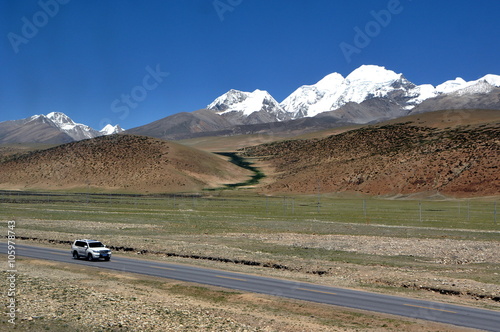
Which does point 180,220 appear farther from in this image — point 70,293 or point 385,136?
point 385,136

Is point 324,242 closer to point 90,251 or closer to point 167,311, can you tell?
point 90,251

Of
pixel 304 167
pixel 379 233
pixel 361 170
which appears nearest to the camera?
pixel 379 233

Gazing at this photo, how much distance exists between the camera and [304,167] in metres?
186

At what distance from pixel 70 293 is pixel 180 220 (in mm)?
50287

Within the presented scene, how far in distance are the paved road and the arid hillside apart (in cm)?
10195

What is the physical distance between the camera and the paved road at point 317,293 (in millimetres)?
20375

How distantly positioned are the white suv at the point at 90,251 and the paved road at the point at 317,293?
0.49 m

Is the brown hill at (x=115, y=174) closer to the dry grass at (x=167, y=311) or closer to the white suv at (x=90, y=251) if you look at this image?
the white suv at (x=90, y=251)

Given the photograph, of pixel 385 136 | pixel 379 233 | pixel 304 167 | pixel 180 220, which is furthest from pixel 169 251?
pixel 385 136

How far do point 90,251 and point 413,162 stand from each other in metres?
124

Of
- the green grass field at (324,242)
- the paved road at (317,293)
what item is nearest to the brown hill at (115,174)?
the green grass field at (324,242)
